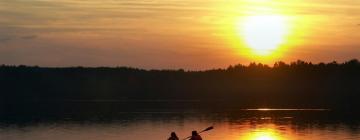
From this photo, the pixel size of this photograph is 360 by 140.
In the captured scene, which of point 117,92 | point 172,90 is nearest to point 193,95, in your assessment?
point 172,90

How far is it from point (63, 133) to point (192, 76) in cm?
11360

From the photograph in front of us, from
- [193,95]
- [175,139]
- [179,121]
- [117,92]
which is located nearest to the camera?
[175,139]

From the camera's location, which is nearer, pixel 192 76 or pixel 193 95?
pixel 193 95

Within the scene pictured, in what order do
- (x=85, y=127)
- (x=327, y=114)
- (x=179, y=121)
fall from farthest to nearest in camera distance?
(x=327, y=114), (x=179, y=121), (x=85, y=127)

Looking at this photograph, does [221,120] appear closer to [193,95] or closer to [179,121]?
[179,121]

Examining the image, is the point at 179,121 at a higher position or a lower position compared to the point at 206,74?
lower

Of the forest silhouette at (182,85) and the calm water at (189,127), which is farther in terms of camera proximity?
the forest silhouette at (182,85)

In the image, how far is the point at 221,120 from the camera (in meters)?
70.5

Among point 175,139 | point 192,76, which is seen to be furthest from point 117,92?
Answer: point 175,139

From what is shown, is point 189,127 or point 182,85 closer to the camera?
point 189,127

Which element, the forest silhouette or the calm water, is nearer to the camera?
the calm water

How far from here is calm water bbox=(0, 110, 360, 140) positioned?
53438mm

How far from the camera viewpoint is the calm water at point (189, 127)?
53.4m

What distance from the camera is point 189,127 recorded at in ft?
202
